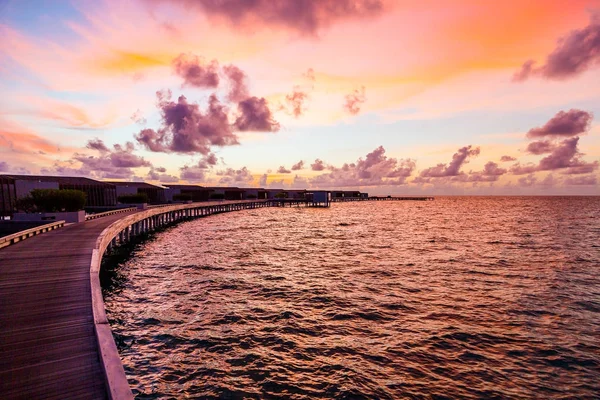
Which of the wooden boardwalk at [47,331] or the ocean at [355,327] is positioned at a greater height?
the wooden boardwalk at [47,331]

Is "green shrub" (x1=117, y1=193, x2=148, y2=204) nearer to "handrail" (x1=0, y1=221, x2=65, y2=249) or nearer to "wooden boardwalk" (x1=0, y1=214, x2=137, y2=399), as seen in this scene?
"handrail" (x1=0, y1=221, x2=65, y2=249)

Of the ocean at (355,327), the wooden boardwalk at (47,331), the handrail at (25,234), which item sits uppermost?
the handrail at (25,234)

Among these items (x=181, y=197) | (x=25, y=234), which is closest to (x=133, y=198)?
(x=181, y=197)

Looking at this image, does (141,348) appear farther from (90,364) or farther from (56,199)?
(56,199)

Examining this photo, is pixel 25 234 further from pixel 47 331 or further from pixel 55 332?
pixel 55 332

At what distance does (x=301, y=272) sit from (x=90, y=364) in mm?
15733

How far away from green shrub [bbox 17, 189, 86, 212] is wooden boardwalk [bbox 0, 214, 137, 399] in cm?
1810

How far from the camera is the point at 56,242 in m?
19.4

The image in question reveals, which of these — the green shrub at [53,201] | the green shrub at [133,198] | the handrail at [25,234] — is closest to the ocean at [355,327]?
the handrail at [25,234]

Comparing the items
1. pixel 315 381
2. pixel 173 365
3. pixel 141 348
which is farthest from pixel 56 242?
pixel 315 381

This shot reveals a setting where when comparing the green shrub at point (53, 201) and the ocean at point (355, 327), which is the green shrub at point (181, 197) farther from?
the ocean at point (355, 327)

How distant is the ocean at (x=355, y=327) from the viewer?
29.6 ft

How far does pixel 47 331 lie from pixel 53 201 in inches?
1139

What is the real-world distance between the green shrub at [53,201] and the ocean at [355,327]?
12.0 m
